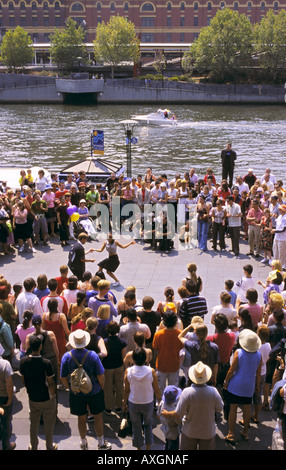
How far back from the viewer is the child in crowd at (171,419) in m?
5.88

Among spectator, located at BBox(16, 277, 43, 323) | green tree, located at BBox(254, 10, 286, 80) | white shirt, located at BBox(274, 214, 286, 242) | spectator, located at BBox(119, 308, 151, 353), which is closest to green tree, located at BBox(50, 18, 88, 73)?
green tree, located at BBox(254, 10, 286, 80)

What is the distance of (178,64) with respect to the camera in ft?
315

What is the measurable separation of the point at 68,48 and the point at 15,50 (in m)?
8.47

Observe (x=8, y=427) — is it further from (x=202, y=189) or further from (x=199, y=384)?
(x=202, y=189)

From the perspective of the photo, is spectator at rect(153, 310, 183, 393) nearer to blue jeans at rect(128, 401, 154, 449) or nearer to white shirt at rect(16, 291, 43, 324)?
blue jeans at rect(128, 401, 154, 449)

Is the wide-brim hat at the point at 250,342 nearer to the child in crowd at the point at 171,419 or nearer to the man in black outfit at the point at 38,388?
the child in crowd at the point at 171,419

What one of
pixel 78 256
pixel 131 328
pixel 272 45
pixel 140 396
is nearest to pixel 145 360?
pixel 140 396

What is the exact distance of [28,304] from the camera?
8.15m

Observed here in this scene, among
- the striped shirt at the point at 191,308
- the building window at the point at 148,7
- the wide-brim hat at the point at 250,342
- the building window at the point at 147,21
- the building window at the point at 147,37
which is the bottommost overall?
the striped shirt at the point at 191,308

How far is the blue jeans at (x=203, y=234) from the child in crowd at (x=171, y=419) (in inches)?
343

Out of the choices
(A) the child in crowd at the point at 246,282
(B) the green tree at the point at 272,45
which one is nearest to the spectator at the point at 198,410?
(A) the child in crowd at the point at 246,282

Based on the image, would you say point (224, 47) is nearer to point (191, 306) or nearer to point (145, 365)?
point (191, 306)

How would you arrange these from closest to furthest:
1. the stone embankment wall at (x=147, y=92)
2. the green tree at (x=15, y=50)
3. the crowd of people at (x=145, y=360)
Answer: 1. the crowd of people at (x=145, y=360)
2. the stone embankment wall at (x=147, y=92)
3. the green tree at (x=15, y=50)

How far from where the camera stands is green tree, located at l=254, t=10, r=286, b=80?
86750 mm
